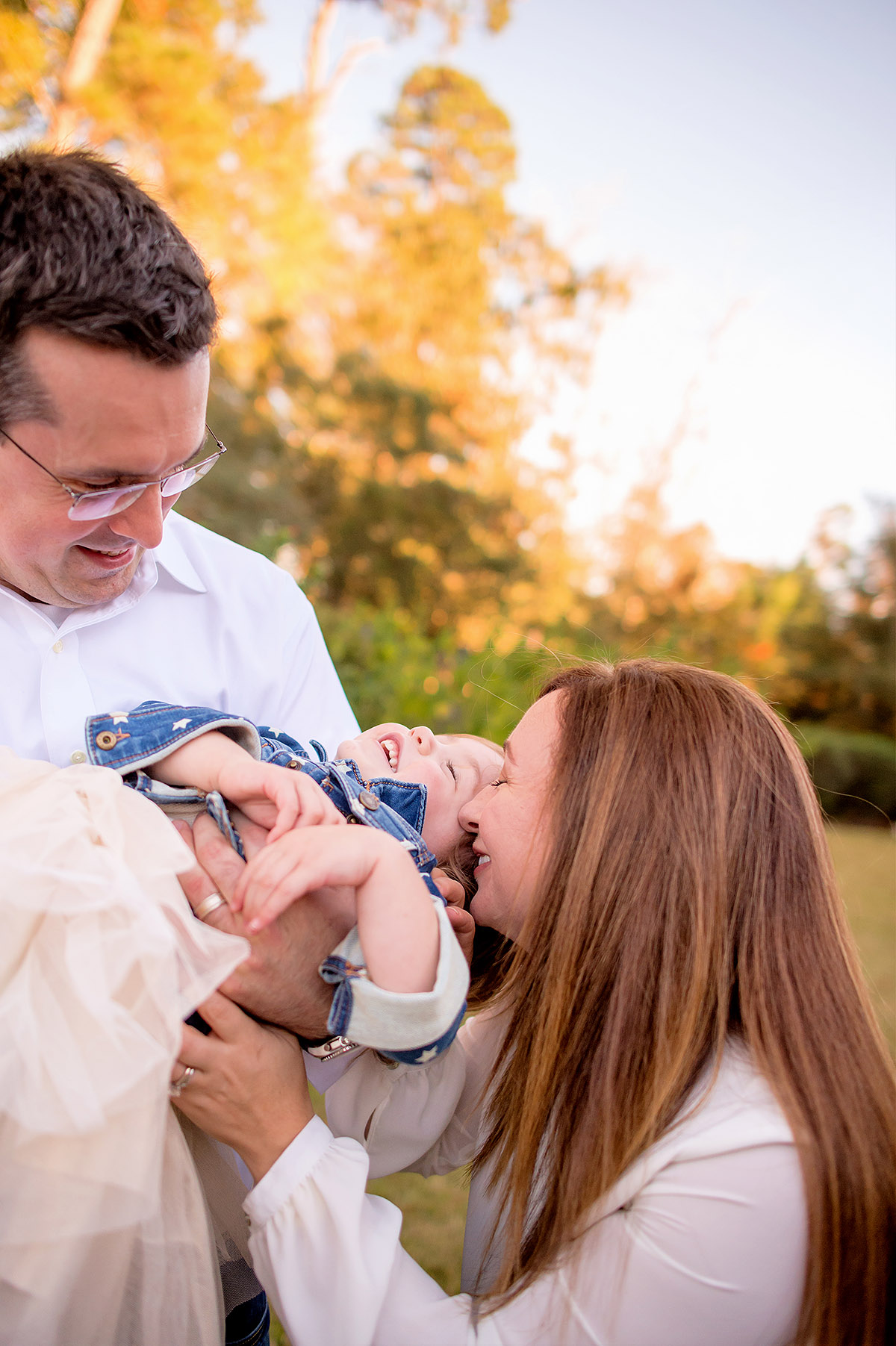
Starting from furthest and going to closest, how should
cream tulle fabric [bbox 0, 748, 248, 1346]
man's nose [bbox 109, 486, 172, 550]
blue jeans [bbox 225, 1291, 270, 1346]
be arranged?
1. blue jeans [bbox 225, 1291, 270, 1346]
2. man's nose [bbox 109, 486, 172, 550]
3. cream tulle fabric [bbox 0, 748, 248, 1346]

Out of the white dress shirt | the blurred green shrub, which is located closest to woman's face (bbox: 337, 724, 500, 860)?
the white dress shirt

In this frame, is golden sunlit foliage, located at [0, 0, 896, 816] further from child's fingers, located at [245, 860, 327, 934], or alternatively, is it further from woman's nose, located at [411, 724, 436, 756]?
child's fingers, located at [245, 860, 327, 934]

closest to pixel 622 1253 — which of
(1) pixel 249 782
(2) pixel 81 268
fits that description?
(1) pixel 249 782

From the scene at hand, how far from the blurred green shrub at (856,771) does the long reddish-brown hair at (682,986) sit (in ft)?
41.0

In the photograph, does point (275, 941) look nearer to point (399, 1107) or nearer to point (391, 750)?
point (399, 1107)

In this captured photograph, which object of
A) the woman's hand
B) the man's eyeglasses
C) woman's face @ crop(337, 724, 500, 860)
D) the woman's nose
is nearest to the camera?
the woman's hand

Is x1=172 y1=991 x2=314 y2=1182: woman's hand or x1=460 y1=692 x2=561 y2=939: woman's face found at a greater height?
x1=460 y1=692 x2=561 y2=939: woman's face

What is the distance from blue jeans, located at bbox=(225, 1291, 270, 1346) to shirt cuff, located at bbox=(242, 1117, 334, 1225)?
2.44 ft

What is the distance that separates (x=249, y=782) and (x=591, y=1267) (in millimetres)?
988

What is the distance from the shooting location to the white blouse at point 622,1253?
1.29 m

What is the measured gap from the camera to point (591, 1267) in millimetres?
1356

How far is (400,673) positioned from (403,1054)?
3.64 m

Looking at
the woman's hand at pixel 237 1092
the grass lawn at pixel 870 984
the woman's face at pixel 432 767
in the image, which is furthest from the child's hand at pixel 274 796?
the grass lawn at pixel 870 984

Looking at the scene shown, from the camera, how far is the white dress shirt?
70.7 inches
